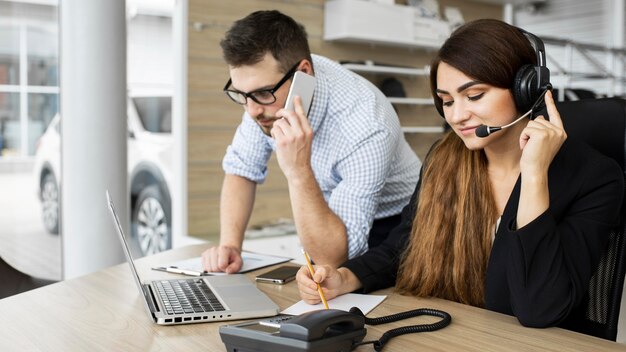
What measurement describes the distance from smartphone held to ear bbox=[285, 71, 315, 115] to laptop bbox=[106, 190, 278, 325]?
471mm

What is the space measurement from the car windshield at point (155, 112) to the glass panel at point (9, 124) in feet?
2.33

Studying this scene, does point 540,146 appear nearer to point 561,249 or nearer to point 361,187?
point 561,249

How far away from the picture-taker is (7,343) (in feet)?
3.78

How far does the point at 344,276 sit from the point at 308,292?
12 cm

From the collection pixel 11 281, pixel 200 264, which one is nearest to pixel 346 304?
pixel 200 264

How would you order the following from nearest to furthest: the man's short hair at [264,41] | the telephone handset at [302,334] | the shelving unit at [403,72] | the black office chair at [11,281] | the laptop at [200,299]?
1. the telephone handset at [302,334]
2. the laptop at [200,299]
3. the man's short hair at [264,41]
4. the black office chair at [11,281]
5. the shelving unit at [403,72]

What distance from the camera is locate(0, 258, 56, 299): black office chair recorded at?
1.99 meters

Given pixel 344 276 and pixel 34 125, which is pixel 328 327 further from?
pixel 34 125

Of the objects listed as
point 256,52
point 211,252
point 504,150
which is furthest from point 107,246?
point 504,150

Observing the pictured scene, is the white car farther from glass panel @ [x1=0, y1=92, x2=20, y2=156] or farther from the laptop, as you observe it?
the laptop

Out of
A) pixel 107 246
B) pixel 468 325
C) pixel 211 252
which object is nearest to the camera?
pixel 468 325

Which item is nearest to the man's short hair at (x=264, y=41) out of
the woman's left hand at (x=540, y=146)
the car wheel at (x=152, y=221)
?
the woman's left hand at (x=540, y=146)

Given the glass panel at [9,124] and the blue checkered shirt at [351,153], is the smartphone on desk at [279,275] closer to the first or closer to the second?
the blue checkered shirt at [351,153]

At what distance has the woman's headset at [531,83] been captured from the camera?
1.39 metres
